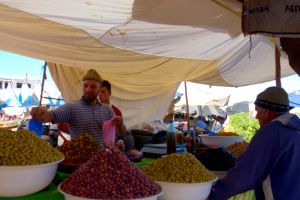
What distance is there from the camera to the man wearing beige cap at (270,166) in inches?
72.1

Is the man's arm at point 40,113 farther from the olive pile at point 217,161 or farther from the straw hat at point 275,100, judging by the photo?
the straw hat at point 275,100

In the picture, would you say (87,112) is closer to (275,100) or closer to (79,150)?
(79,150)

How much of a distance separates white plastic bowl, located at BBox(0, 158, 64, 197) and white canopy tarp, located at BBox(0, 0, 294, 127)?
1305mm

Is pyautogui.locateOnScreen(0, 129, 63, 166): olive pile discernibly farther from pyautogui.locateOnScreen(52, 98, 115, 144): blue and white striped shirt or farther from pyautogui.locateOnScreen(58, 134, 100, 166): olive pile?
pyautogui.locateOnScreen(52, 98, 115, 144): blue and white striped shirt

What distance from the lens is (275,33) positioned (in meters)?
1.55

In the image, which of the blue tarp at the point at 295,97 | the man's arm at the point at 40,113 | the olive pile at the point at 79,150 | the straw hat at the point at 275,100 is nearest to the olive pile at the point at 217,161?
the straw hat at the point at 275,100

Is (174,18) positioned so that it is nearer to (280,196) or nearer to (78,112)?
(78,112)

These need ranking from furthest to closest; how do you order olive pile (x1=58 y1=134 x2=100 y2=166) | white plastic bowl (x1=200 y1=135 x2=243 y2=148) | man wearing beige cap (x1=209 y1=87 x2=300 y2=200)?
white plastic bowl (x1=200 y1=135 x2=243 y2=148), olive pile (x1=58 y1=134 x2=100 y2=166), man wearing beige cap (x1=209 y1=87 x2=300 y2=200)

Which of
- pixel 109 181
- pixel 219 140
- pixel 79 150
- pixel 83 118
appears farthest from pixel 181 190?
pixel 219 140

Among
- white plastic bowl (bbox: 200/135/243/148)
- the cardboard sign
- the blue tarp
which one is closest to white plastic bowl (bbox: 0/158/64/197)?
the cardboard sign

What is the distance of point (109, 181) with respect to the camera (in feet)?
4.55

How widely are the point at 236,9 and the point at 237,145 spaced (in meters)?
1.37

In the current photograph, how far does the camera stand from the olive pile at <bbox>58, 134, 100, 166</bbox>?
6.38 ft

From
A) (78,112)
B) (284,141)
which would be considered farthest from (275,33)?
(78,112)
